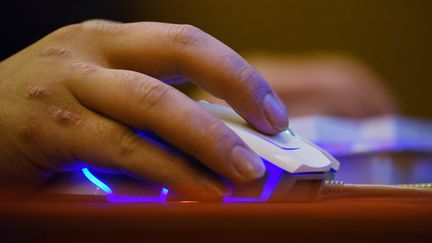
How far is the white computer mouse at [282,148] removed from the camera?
507 millimetres

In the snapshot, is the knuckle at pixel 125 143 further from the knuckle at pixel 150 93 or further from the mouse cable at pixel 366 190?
the mouse cable at pixel 366 190

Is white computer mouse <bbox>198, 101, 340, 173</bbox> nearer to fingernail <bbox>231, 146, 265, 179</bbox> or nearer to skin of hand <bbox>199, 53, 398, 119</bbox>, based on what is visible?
fingernail <bbox>231, 146, 265, 179</bbox>

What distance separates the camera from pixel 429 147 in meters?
0.91

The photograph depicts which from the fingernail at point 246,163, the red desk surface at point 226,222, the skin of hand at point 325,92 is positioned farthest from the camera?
the skin of hand at point 325,92

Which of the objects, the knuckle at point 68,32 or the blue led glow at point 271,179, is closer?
the blue led glow at point 271,179

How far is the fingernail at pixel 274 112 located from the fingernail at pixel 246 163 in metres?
0.08

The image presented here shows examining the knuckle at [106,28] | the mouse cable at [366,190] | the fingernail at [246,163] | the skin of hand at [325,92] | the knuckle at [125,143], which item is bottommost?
the knuckle at [125,143]

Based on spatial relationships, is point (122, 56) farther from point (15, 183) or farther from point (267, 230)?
point (267, 230)

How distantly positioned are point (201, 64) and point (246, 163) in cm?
12

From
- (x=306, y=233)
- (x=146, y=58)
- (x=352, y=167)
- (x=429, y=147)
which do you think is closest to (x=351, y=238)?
(x=306, y=233)

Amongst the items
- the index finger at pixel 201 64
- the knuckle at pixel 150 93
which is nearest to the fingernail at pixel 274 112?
the index finger at pixel 201 64

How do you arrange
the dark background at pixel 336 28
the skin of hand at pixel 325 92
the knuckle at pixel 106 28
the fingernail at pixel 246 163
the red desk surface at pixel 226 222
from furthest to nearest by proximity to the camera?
the dark background at pixel 336 28
the skin of hand at pixel 325 92
the knuckle at pixel 106 28
the fingernail at pixel 246 163
the red desk surface at pixel 226 222

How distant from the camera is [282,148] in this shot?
53 cm

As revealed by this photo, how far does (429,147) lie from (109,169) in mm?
567
